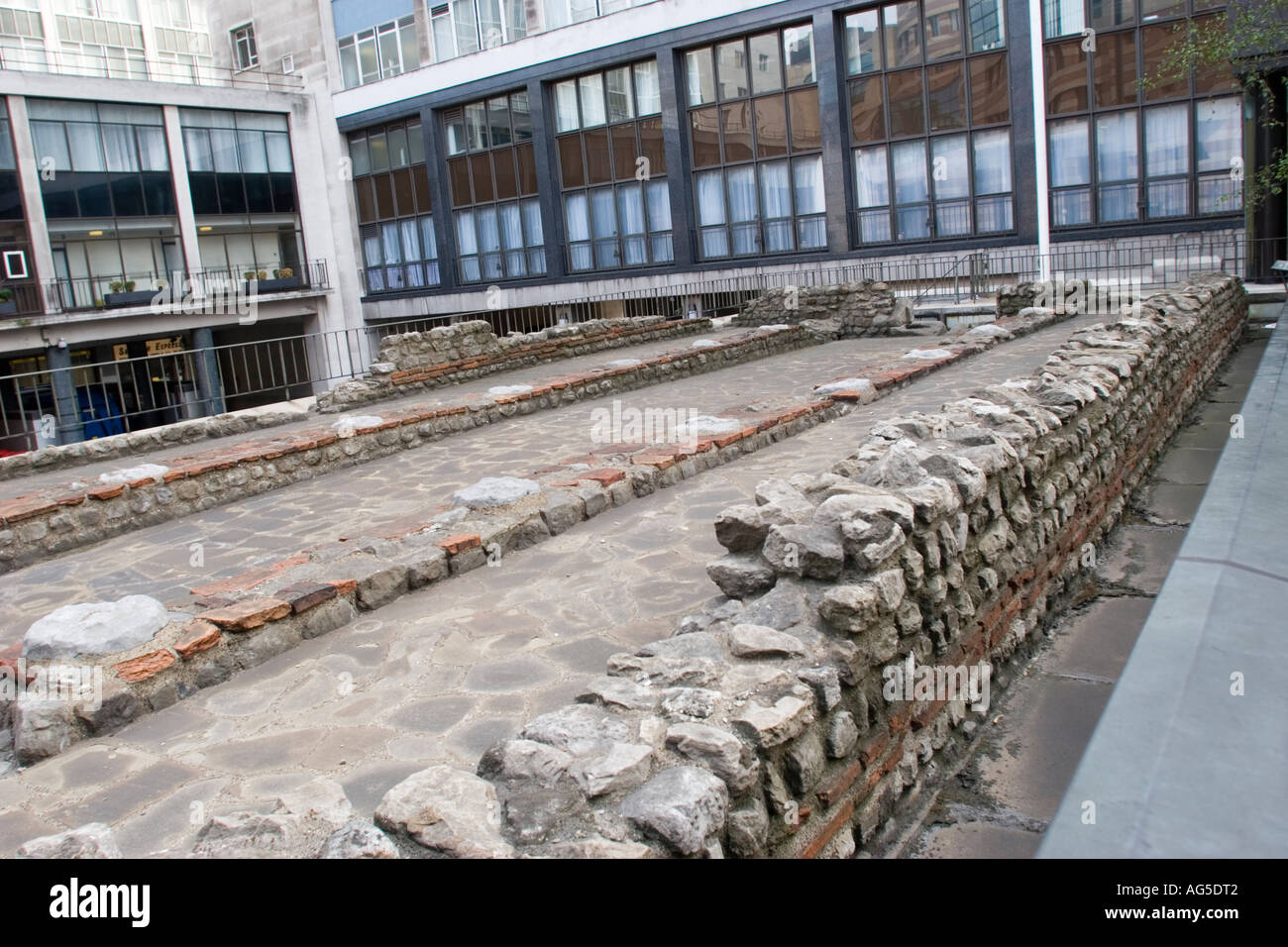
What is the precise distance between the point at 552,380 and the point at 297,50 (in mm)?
27699

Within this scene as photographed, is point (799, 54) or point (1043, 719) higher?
point (799, 54)

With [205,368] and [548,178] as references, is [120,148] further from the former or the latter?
[548,178]

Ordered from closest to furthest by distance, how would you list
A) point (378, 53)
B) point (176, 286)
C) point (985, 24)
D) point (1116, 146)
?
1. point (1116, 146)
2. point (985, 24)
3. point (176, 286)
4. point (378, 53)

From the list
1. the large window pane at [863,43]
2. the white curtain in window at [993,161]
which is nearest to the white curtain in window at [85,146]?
the large window pane at [863,43]

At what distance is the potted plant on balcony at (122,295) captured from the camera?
93.0 feet

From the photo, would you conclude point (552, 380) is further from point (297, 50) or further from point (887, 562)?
point (297, 50)

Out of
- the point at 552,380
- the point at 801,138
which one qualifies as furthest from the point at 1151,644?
the point at 801,138

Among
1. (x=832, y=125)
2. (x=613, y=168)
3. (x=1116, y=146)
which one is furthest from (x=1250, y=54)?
(x=613, y=168)

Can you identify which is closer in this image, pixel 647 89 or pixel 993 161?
pixel 993 161

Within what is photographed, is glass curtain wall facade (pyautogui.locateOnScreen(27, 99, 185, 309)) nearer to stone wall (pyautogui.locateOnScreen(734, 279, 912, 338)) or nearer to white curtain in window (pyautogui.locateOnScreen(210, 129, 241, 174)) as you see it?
white curtain in window (pyautogui.locateOnScreen(210, 129, 241, 174))

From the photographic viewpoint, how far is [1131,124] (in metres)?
21.0

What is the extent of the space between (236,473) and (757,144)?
65.2 ft

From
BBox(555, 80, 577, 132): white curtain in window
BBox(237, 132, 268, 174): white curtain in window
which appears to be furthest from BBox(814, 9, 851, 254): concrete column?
BBox(237, 132, 268, 174): white curtain in window

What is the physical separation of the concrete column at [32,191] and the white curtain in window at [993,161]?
2349 centimetres
